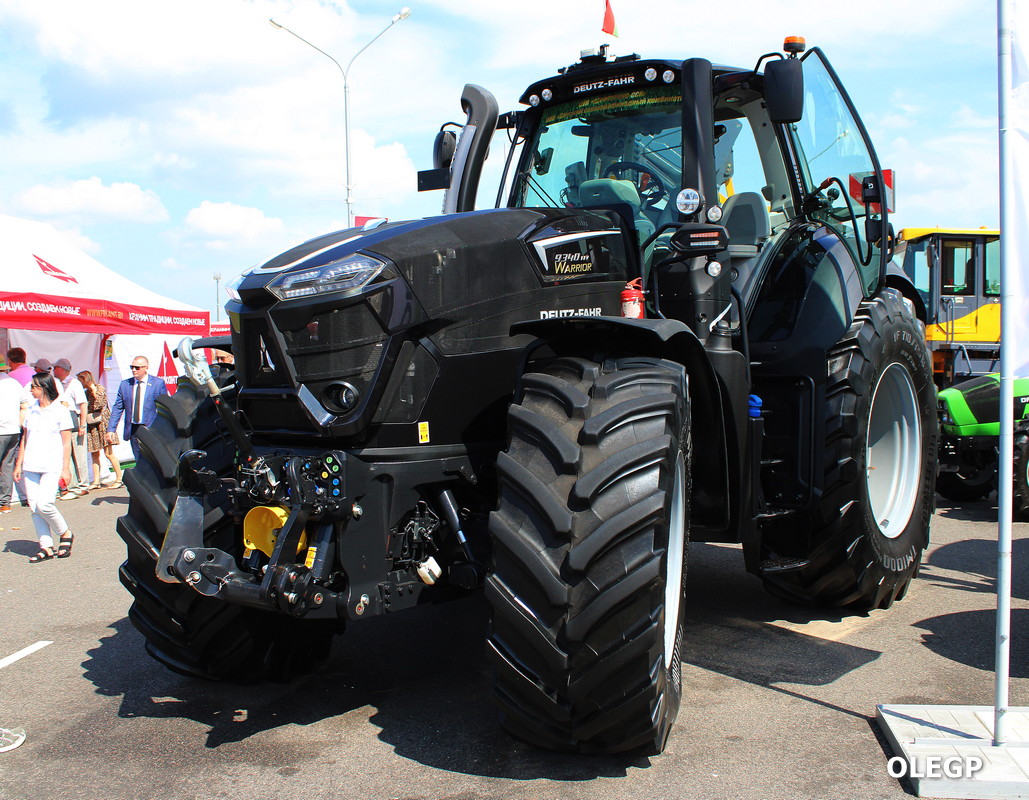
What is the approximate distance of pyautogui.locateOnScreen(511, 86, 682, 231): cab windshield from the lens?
188 inches

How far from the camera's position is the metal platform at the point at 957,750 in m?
3.20

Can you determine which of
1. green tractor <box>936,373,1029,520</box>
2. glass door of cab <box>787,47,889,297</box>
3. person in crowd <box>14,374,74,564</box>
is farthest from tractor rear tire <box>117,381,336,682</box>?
green tractor <box>936,373,1029,520</box>

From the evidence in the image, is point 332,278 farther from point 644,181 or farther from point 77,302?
point 77,302

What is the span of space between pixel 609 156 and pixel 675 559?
7.34ft

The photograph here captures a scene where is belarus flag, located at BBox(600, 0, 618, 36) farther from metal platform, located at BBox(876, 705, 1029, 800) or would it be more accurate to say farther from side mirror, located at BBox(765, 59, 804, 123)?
metal platform, located at BBox(876, 705, 1029, 800)

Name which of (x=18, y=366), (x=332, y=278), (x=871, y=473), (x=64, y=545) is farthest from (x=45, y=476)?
(x=871, y=473)

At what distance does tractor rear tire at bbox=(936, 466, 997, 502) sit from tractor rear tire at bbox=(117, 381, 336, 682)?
7.83 metres

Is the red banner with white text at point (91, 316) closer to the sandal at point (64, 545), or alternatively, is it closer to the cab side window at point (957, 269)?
the sandal at point (64, 545)

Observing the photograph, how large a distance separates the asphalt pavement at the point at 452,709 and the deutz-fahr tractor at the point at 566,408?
0.21 meters

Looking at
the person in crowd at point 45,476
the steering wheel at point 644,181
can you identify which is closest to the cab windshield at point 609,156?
the steering wheel at point 644,181

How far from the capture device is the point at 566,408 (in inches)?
131

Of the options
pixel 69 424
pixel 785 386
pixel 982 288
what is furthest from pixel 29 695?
pixel 982 288

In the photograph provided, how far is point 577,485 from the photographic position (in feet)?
10.3

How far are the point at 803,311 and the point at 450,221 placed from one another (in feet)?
7.08
